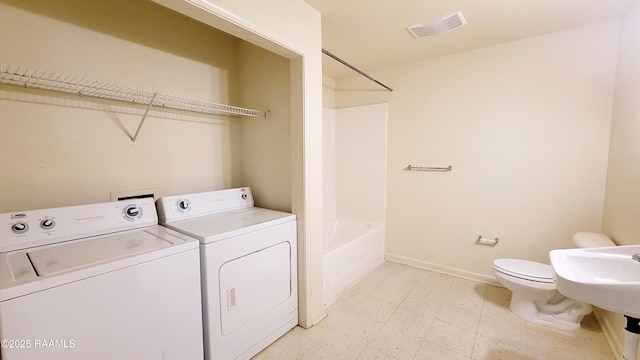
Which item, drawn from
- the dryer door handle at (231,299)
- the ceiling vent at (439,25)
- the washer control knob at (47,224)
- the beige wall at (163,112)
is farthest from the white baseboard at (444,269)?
the washer control knob at (47,224)

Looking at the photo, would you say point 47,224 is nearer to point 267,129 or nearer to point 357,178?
A: point 267,129

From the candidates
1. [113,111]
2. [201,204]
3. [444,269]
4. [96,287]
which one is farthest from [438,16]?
[96,287]

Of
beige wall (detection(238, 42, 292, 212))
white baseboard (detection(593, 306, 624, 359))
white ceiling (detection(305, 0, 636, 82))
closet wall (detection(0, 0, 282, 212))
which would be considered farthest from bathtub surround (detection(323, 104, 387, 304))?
white baseboard (detection(593, 306, 624, 359))

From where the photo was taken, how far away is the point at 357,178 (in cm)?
332

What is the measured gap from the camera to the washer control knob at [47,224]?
1.20 metres

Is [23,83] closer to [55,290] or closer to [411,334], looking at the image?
[55,290]

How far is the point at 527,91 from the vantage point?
90.3 inches

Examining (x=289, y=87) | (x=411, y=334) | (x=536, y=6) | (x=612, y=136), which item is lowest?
(x=411, y=334)

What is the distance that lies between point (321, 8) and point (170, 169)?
1.56m

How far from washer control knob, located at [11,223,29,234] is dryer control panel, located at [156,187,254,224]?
57 cm

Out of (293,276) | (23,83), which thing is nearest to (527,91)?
(293,276)

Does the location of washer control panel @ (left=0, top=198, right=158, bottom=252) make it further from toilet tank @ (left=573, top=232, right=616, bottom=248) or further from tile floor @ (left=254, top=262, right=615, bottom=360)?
Answer: toilet tank @ (left=573, top=232, right=616, bottom=248)

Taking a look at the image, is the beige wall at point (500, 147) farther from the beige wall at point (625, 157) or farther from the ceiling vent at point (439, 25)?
the ceiling vent at point (439, 25)

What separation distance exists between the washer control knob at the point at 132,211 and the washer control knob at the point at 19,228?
0.37m
